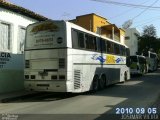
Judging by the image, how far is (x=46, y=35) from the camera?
52.6 feet

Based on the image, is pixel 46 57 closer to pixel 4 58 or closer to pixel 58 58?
pixel 58 58

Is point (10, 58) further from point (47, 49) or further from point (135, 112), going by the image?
point (135, 112)

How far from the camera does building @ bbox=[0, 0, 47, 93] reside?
1864 centimetres

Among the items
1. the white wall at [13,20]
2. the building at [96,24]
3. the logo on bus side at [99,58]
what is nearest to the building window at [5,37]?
the white wall at [13,20]

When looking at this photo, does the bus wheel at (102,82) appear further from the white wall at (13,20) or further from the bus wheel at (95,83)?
the white wall at (13,20)

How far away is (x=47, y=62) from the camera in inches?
621

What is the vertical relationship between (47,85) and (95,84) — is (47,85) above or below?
above

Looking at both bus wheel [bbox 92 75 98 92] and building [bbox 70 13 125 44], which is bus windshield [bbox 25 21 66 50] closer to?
bus wheel [bbox 92 75 98 92]

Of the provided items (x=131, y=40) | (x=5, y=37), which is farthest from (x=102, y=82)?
(x=131, y=40)

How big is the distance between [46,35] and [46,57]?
1061 mm

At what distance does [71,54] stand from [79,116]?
5.25 m

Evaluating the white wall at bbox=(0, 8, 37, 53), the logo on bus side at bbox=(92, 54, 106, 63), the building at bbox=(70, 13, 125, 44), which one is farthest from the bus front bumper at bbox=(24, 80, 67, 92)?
the building at bbox=(70, 13, 125, 44)

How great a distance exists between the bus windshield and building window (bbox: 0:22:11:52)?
9.36ft

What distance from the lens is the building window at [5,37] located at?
1898 centimetres
